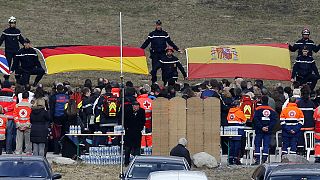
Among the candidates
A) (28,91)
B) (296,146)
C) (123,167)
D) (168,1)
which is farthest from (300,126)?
(168,1)

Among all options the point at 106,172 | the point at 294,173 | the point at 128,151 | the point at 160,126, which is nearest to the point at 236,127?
the point at 160,126

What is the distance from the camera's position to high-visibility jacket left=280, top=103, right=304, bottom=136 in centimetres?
3616

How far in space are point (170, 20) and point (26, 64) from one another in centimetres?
2317

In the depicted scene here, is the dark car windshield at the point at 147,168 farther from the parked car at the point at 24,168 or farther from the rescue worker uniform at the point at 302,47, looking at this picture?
the rescue worker uniform at the point at 302,47

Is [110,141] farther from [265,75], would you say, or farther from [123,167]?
[265,75]

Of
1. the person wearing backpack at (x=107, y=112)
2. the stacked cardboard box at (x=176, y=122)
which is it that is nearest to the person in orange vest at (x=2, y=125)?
the person wearing backpack at (x=107, y=112)

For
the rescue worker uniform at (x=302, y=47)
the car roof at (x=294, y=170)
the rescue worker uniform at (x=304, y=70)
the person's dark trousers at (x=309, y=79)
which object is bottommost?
the car roof at (x=294, y=170)

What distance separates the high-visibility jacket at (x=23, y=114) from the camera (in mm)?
36688

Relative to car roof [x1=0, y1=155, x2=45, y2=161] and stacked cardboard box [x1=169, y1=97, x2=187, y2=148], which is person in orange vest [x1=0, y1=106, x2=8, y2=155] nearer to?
stacked cardboard box [x1=169, y1=97, x2=187, y2=148]

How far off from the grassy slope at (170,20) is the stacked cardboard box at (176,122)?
63.9 feet

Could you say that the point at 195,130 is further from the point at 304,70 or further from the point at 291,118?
the point at 304,70

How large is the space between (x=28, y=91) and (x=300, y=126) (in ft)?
25.6

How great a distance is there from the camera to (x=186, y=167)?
30391 millimetres

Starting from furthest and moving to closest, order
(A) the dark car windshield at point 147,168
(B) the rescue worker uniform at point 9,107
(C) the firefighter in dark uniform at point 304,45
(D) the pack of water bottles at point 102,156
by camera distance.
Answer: (C) the firefighter in dark uniform at point 304,45 < (D) the pack of water bottles at point 102,156 < (B) the rescue worker uniform at point 9,107 < (A) the dark car windshield at point 147,168
